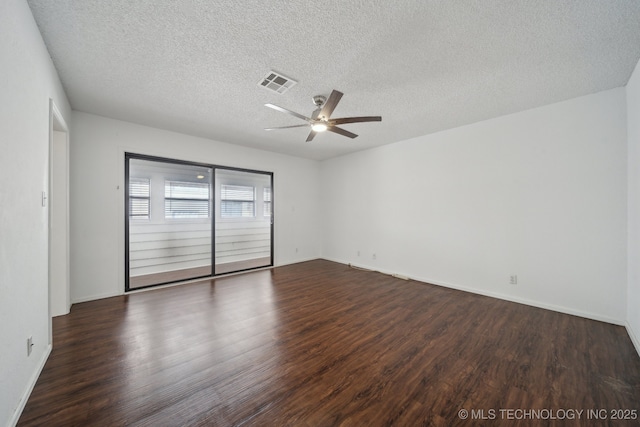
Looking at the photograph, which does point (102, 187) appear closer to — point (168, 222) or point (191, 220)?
point (168, 222)

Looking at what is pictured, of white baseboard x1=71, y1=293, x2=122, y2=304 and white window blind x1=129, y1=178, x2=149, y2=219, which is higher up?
white window blind x1=129, y1=178, x2=149, y2=219

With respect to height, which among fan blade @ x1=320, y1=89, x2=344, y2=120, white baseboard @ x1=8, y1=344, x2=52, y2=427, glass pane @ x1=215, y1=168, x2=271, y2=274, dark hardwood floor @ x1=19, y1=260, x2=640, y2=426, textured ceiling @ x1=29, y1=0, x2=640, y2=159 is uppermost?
textured ceiling @ x1=29, y1=0, x2=640, y2=159

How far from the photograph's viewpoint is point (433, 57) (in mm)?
2146

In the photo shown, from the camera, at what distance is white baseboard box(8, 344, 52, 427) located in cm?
140

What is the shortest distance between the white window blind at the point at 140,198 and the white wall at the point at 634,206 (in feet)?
22.7

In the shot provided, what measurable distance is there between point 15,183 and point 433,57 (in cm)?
330

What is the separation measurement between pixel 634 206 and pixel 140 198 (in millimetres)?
7104

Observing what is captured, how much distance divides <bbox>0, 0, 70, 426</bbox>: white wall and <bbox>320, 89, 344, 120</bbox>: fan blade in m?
2.12

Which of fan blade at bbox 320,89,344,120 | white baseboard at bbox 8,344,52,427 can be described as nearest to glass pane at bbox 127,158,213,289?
white baseboard at bbox 8,344,52,427

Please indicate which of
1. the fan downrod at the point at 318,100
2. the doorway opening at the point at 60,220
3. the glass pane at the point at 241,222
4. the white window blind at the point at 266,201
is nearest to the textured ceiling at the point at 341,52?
the fan downrod at the point at 318,100

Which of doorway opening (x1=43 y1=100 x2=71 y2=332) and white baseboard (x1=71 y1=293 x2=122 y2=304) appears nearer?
doorway opening (x1=43 y1=100 x2=71 y2=332)

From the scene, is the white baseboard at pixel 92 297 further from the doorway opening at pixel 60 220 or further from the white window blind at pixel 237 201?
the white window blind at pixel 237 201

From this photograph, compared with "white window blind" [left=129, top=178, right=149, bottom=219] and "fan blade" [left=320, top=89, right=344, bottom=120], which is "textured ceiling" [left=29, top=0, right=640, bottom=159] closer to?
"fan blade" [left=320, top=89, right=344, bottom=120]

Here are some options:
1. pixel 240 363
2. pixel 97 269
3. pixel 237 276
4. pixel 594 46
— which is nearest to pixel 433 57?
pixel 594 46
